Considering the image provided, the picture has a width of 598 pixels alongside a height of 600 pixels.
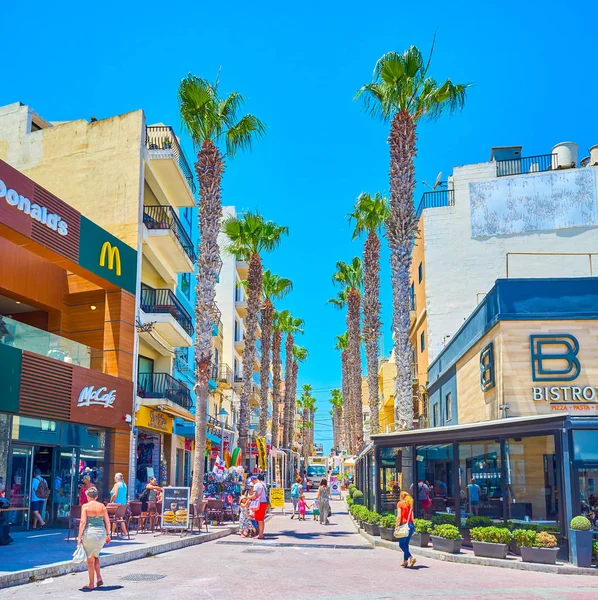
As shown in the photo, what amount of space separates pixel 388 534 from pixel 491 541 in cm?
425

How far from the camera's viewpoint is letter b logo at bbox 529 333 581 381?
19.9 m

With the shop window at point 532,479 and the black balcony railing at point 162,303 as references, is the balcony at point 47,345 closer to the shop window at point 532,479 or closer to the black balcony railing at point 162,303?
the black balcony railing at point 162,303

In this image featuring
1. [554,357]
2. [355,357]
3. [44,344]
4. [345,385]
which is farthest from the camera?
[345,385]

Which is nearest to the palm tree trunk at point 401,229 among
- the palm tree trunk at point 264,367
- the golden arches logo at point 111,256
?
the golden arches logo at point 111,256

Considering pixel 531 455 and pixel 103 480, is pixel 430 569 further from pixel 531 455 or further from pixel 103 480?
pixel 103 480

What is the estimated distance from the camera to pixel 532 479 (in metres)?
16.8

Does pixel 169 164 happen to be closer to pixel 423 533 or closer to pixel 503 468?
pixel 423 533

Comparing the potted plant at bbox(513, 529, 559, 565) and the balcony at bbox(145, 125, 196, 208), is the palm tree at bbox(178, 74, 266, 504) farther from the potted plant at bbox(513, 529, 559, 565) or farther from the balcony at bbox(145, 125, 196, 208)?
the potted plant at bbox(513, 529, 559, 565)

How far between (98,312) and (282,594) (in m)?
16.9

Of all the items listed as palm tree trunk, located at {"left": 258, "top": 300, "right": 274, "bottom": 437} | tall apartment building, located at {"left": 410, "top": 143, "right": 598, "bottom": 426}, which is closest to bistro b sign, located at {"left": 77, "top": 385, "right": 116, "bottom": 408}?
tall apartment building, located at {"left": 410, "top": 143, "right": 598, "bottom": 426}

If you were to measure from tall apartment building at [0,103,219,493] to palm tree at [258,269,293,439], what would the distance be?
12367 mm

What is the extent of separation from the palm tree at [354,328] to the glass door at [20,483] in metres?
24.9

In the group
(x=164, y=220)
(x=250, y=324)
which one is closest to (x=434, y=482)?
(x=164, y=220)

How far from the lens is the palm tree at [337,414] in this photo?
10812 centimetres
